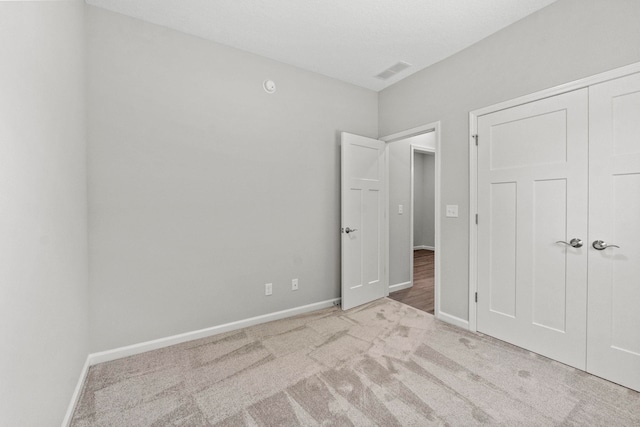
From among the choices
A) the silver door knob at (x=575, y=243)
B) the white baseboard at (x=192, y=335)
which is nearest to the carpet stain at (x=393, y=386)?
the white baseboard at (x=192, y=335)

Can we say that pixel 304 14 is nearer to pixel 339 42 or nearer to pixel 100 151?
pixel 339 42

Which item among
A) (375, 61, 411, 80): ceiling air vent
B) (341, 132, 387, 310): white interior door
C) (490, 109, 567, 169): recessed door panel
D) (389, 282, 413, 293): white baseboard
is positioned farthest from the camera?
(389, 282, 413, 293): white baseboard

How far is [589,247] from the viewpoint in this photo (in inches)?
80.9

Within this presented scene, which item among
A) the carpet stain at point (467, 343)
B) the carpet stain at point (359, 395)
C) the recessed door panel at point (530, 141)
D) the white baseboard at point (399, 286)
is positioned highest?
the recessed door panel at point (530, 141)

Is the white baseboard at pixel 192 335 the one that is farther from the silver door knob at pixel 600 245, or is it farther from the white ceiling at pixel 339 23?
the white ceiling at pixel 339 23

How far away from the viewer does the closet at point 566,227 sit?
1.89 metres

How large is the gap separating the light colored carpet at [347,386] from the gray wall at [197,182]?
494 millimetres

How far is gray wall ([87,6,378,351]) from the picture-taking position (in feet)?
7.33

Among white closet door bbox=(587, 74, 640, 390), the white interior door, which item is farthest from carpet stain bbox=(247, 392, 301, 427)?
white closet door bbox=(587, 74, 640, 390)

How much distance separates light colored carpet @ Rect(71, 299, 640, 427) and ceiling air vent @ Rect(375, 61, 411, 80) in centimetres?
288

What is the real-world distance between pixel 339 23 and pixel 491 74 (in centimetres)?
149

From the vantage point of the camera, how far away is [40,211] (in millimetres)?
1288

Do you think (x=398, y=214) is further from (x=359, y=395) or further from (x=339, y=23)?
(x=359, y=395)

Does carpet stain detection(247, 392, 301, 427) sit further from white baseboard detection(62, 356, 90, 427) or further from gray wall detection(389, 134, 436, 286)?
gray wall detection(389, 134, 436, 286)
